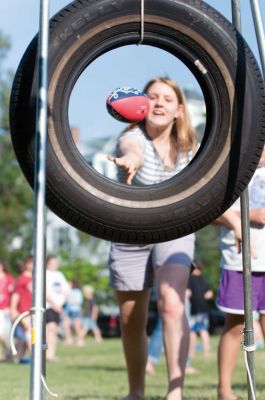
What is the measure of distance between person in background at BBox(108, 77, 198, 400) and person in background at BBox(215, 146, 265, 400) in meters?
0.48

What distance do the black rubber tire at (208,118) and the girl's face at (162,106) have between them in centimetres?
127

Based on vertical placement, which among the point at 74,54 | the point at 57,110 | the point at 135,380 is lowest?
the point at 135,380

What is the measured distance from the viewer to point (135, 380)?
5.43 metres

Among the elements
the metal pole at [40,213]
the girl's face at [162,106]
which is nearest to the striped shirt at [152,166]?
the girl's face at [162,106]

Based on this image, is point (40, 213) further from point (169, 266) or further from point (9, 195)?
point (9, 195)

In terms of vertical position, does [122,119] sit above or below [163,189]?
above

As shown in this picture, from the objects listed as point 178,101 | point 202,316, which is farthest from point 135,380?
point 202,316

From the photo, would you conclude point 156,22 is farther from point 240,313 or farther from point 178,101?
point 240,313

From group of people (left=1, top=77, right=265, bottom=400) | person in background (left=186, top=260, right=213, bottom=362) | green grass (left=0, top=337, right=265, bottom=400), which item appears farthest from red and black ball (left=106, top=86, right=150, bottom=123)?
person in background (left=186, top=260, right=213, bottom=362)

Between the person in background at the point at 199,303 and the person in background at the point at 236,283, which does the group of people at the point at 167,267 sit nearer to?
the person in background at the point at 236,283

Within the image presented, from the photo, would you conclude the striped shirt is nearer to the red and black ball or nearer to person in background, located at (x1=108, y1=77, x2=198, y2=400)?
person in background, located at (x1=108, y1=77, x2=198, y2=400)

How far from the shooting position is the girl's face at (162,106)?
526 centimetres

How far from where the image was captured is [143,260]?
213 inches

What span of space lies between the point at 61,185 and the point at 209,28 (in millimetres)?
953
